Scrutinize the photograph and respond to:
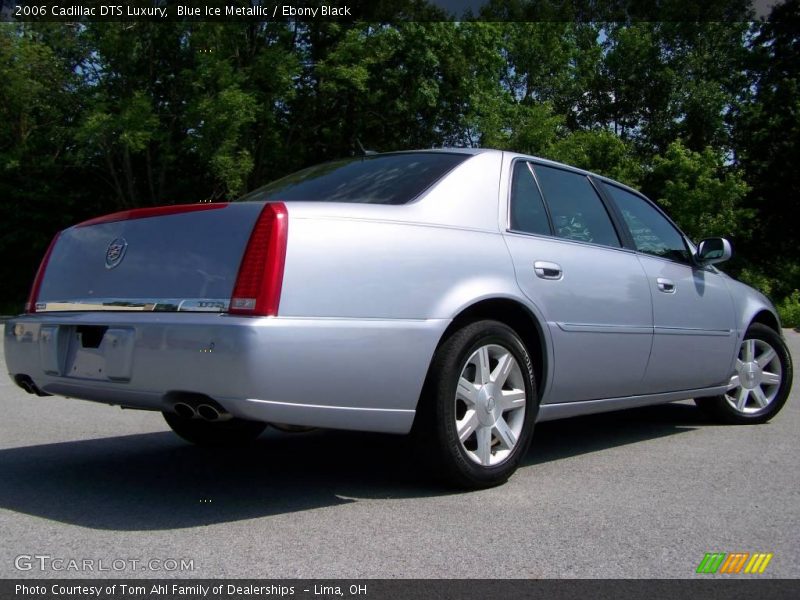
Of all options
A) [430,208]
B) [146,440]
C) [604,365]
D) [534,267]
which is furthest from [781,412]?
[146,440]

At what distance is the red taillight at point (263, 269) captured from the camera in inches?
130

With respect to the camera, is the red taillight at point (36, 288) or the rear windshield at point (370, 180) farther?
the red taillight at point (36, 288)

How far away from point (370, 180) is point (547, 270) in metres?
0.97

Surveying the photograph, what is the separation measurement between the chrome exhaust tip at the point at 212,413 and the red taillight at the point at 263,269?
38 centimetres

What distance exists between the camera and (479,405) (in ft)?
13.0

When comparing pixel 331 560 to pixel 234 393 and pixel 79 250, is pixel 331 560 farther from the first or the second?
pixel 79 250

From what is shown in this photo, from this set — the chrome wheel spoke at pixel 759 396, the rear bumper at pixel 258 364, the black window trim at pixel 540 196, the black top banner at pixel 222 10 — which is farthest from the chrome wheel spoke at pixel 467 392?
the black top banner at pixel 222 10

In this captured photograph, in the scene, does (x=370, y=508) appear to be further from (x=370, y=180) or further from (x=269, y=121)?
(x=269, y=121)

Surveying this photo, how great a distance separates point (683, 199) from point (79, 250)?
30463mm

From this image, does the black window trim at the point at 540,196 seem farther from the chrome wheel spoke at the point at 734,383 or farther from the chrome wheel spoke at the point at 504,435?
the chrome wheel spoke at the point at 734,383

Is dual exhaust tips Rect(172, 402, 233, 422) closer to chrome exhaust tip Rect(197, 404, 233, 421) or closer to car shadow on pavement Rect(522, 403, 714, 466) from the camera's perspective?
chrome exhaust tip Rect(197, 404, 233, 421)

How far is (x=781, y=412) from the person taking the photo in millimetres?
6938

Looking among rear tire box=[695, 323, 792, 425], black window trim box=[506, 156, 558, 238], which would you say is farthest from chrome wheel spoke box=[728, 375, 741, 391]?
black window trim box=[506, 156, 558, 238]

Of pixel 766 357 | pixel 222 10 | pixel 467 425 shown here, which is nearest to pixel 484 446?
pixel 467 425
